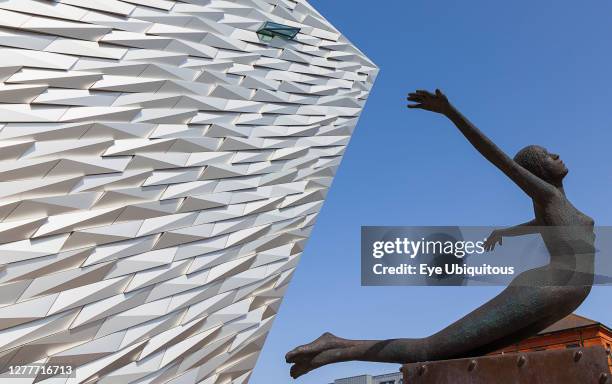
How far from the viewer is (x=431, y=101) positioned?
293 centimetres

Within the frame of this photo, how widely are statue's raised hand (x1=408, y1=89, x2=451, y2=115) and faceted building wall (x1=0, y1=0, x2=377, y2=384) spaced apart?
8924 millimetres

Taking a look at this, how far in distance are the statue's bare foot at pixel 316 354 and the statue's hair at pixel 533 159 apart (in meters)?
1.43

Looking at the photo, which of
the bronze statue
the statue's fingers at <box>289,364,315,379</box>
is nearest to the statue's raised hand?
the bronze statue

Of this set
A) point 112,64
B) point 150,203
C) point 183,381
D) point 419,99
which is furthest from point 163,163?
point 419,99

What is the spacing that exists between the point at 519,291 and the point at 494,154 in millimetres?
728

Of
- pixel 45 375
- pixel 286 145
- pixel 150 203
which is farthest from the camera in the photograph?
pixel 286 145

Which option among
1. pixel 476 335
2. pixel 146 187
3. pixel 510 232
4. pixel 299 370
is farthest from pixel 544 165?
pixel 146 187

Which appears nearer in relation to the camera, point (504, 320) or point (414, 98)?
point (504, 320)

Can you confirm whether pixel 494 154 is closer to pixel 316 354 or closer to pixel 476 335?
pixel 476 335

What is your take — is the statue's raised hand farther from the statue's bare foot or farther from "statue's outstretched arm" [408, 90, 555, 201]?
the statue's bare foot

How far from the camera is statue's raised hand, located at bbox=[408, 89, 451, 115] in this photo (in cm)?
286

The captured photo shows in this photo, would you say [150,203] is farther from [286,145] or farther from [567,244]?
[567,244]

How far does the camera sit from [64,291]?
10305 mm

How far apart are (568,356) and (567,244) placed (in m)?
0.65
